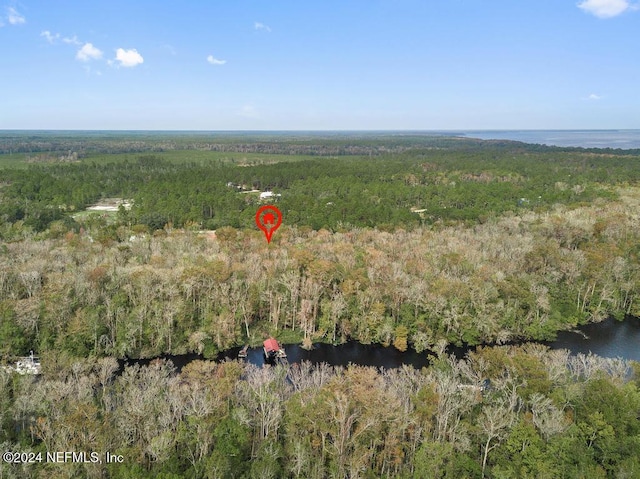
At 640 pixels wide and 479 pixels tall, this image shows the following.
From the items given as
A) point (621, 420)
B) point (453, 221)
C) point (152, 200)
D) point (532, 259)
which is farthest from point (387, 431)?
point (152, 200)

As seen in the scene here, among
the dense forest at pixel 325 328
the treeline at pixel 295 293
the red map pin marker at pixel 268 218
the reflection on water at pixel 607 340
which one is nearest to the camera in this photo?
the dense forest at pixel 325 328

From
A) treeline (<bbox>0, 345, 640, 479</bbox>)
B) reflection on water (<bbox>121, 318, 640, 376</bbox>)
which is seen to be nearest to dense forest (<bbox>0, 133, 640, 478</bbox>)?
treeline (<bbox>0, 345, 640, 479</bbox>)

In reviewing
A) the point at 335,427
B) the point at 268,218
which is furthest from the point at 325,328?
the point at 268,218

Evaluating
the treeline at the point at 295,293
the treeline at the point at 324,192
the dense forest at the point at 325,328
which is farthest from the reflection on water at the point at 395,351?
the treeline at the point at 324,192

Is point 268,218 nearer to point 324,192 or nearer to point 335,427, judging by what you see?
point 324,192

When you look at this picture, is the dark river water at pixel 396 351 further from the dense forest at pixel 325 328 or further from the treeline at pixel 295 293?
the dense forest at pixel 325 328

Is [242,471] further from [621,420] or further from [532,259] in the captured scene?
[532,259]

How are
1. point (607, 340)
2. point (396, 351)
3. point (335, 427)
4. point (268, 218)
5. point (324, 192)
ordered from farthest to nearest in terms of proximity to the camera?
1. point (324, 192)
2. point (268, 218)
3. point (607, 340)
4. point (396, 351)
5. point (335, 427)
